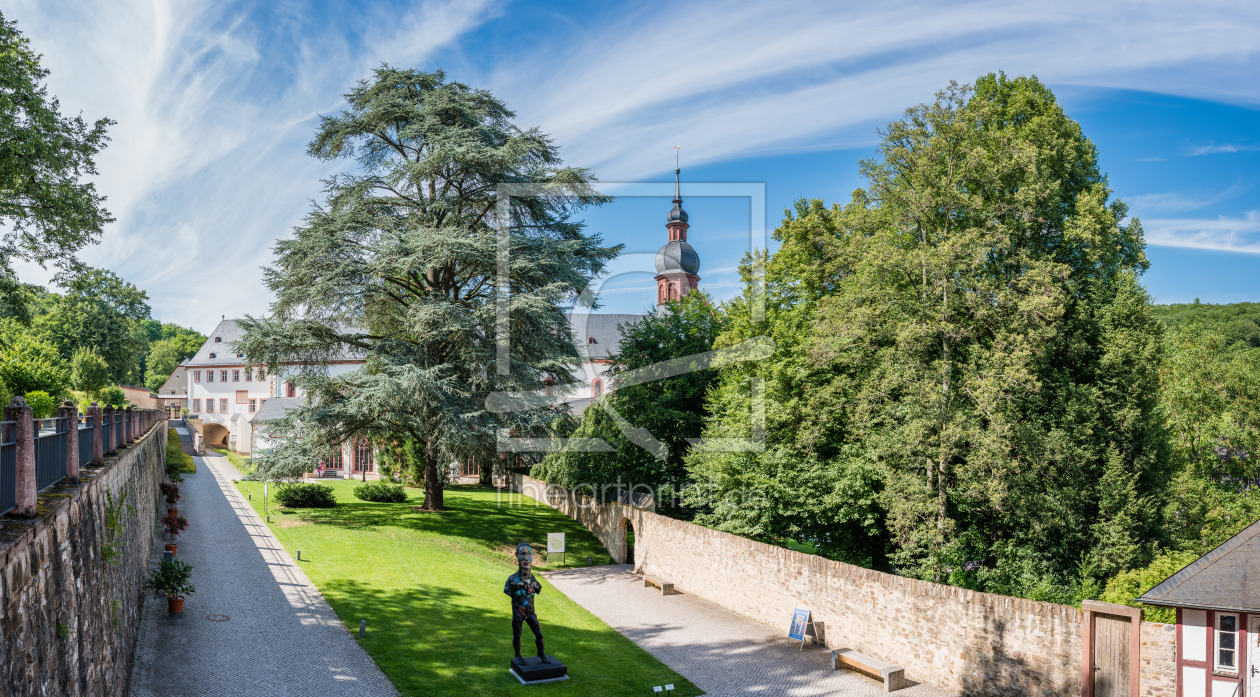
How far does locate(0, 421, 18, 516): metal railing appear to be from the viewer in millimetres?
5832

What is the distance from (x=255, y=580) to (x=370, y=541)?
16.5 feet

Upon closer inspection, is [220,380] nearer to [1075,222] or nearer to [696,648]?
[696,648]

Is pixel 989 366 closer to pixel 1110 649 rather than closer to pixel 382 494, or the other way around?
pixel 1110 649

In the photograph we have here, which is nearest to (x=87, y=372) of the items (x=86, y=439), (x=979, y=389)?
(x=86, y=439)

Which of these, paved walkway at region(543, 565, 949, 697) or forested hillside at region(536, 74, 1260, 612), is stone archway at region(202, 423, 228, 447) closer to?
paved walkway at region(543, 565, 949, 697)

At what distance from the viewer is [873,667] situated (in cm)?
1416

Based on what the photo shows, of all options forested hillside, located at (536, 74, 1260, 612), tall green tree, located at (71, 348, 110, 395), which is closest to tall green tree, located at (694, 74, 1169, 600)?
forested hillside, located at (536, 74, 1260, 612)

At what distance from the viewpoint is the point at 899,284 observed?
804 inches

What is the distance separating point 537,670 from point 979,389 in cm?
1242

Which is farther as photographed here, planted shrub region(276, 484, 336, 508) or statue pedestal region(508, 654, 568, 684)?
planted shrub region(276, 484, 336, 508)

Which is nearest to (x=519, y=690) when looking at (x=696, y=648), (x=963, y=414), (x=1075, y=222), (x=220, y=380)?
(x=696, y=648)

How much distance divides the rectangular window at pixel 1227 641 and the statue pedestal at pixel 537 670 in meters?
10.7

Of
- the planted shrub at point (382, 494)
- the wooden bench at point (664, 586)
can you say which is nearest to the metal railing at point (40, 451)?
the wooden bench at point (664, 586)

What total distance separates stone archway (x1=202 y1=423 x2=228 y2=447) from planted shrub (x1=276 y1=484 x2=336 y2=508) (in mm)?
40036
